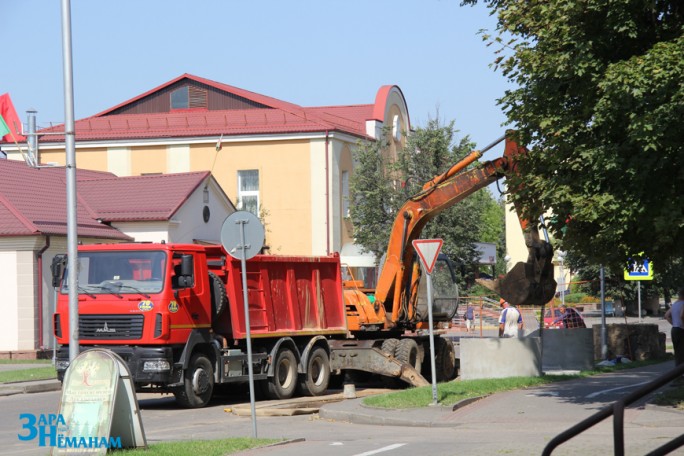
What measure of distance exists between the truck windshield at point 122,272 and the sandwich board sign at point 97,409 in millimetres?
6818

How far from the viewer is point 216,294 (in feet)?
65.0

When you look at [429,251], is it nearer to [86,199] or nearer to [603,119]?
[603,119]

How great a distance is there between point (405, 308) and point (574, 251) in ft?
25.0

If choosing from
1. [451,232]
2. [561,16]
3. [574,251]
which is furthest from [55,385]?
[451,232]

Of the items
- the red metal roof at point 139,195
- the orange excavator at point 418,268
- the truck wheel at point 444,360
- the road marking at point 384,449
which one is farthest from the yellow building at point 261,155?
the road marking at point 384,449

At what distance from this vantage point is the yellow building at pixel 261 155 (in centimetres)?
4912

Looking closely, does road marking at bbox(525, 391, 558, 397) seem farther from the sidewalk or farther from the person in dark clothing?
the person in dark clothing

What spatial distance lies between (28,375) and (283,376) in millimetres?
7178

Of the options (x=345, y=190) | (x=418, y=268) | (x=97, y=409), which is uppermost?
(x=345, y=190)

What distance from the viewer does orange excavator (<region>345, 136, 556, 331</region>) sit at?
71.5 feet

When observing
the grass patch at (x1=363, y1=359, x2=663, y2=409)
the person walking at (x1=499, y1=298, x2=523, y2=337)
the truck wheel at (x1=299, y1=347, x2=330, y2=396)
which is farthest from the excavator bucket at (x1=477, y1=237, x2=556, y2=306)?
the person walking at (x1=499, y1=298, x2=523, y2=337)

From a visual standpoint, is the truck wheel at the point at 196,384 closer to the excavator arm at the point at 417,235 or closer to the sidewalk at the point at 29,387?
the sidewalk at the point at 29,387

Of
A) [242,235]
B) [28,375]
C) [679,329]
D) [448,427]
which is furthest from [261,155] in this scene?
[242,235]

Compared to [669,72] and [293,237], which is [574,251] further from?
[293,237]
